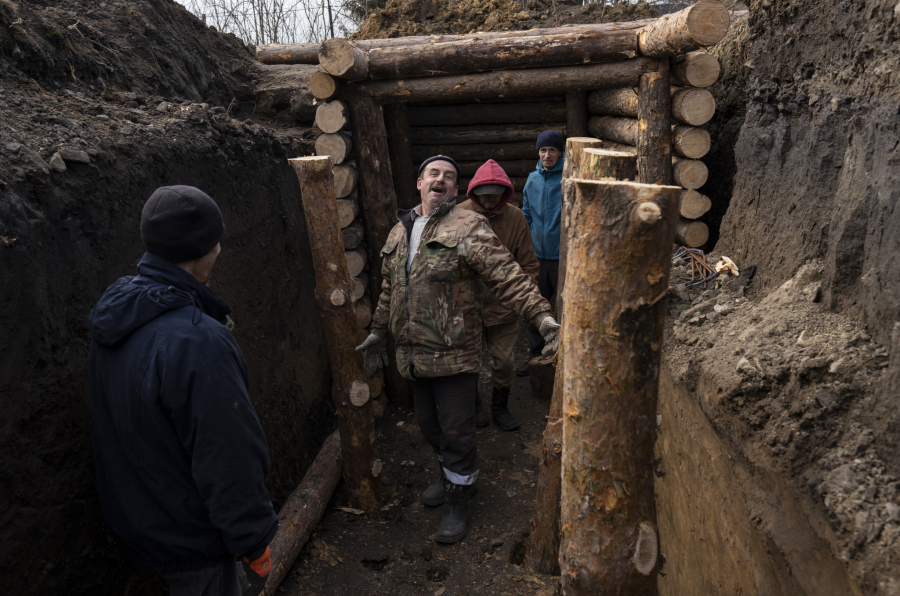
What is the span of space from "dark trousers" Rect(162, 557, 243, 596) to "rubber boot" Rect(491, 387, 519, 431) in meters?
3.20

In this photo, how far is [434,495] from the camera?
4219 millimetres

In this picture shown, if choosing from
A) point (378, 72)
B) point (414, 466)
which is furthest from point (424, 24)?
point (414, 466)

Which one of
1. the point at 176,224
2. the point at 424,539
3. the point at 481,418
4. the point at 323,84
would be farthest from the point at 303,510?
the point at 323,84

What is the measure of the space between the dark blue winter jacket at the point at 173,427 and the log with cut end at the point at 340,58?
9.80ft

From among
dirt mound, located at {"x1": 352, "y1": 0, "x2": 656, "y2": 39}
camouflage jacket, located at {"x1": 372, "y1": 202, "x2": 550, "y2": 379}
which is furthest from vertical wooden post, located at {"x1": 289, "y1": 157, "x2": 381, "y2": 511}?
dirt mound, located at {"x1": 352, "y1": 0, "x2": 656, "y2": 39}

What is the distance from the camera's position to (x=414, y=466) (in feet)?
15.6

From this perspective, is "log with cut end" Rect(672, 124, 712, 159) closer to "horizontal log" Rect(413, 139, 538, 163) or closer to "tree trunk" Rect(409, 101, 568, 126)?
"tree trunk" Rect(409, 101, 568, 126)

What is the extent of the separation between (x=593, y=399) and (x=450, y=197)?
7.19ft

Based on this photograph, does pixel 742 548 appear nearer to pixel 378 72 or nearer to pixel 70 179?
pixel 70 179

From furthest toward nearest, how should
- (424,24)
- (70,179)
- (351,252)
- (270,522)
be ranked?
(424,24) → (351,252) → (70,179) → (270,522)

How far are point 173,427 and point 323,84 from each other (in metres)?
3.52

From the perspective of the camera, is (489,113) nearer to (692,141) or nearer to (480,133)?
(480,133)

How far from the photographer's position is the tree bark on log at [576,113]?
5.65 metres

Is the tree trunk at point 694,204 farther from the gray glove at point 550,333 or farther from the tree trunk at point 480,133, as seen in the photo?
the gray glove at point 550,333
